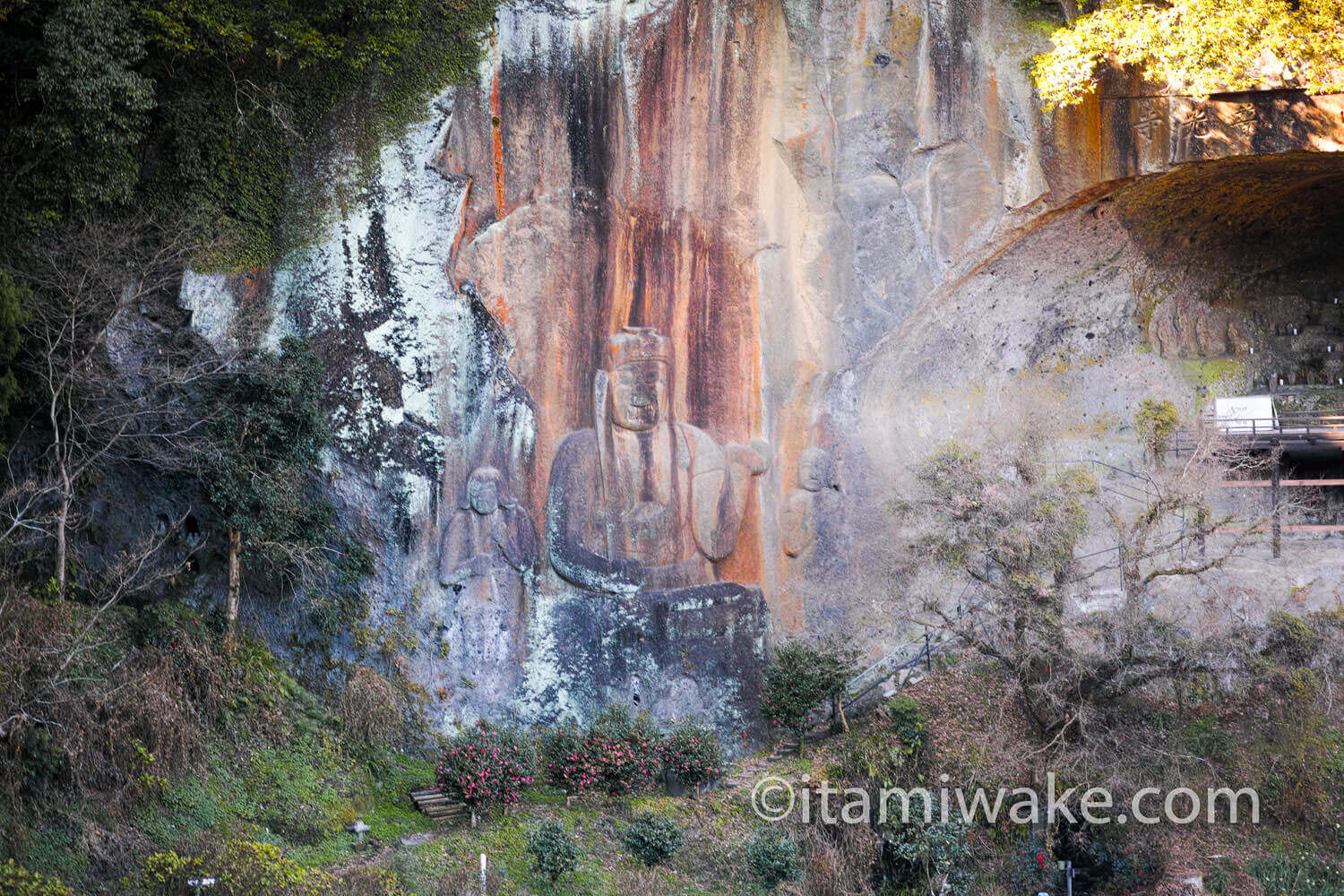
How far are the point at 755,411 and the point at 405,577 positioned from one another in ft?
18.8

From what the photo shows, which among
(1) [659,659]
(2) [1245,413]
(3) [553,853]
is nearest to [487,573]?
(1) [659,659]

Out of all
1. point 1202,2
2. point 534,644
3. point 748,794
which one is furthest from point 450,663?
point 1202,2

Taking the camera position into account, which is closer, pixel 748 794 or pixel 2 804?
pixel 2 804

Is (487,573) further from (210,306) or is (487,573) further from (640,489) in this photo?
(210,306)

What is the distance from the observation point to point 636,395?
19.6 meters

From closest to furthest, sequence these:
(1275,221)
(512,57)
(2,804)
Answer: (2,804) < (512,57) < (1275,221)

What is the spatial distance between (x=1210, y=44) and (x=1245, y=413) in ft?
18.7

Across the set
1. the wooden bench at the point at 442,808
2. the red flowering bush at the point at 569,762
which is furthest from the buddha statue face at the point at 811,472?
the wooden bench at the point at 442,808

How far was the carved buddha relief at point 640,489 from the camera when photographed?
1930 cm

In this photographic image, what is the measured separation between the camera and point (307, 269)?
60.4 ft

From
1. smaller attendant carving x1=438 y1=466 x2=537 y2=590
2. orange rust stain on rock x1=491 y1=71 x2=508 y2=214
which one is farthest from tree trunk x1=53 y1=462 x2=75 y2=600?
Result: orange rust stain on rock x1=491 y1=71 x2=508 y2=214

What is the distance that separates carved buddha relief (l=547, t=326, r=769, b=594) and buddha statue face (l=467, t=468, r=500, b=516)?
802mm

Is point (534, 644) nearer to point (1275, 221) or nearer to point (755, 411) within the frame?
point (755, 411)

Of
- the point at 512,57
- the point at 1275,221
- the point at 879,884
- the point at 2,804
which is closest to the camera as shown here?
the point at 2,804
